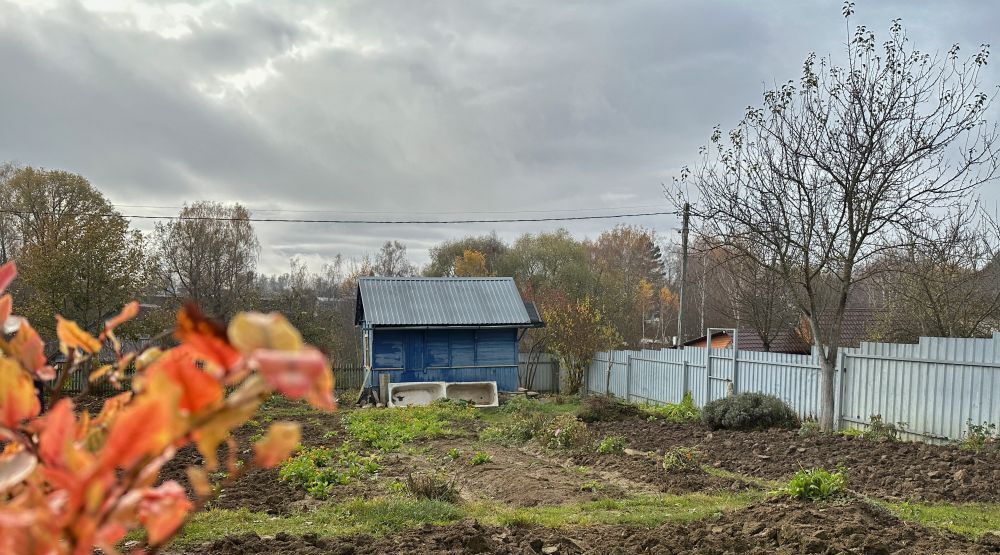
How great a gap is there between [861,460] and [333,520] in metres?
6.50

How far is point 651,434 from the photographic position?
39.5 feet

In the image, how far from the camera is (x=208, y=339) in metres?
0.61

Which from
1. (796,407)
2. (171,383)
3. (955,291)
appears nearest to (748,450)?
(796,407)

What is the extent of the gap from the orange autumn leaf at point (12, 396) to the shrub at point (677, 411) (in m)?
13.9

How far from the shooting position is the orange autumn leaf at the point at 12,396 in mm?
681

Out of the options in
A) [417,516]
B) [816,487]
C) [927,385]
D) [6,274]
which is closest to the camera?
[6,274]

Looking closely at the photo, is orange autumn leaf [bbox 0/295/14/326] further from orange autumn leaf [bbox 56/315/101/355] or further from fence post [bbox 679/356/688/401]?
fence post [bbox 679/356/688/401]

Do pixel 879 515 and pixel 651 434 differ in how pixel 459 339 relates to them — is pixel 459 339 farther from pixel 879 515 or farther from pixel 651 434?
pixel 879 515

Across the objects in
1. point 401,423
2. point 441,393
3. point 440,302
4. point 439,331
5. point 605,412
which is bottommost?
point 441,393

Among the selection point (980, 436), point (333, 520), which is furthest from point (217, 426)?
point (980, 436)

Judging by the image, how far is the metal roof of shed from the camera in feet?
63.2

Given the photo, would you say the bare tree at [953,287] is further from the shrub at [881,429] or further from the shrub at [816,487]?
the shrub at [816,487]

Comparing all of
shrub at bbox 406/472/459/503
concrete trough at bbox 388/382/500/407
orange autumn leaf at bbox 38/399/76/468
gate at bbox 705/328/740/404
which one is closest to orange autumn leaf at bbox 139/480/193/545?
orange autumn leaf at bbox 38/399/76/468

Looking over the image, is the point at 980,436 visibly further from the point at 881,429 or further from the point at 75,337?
the point at 75,337
